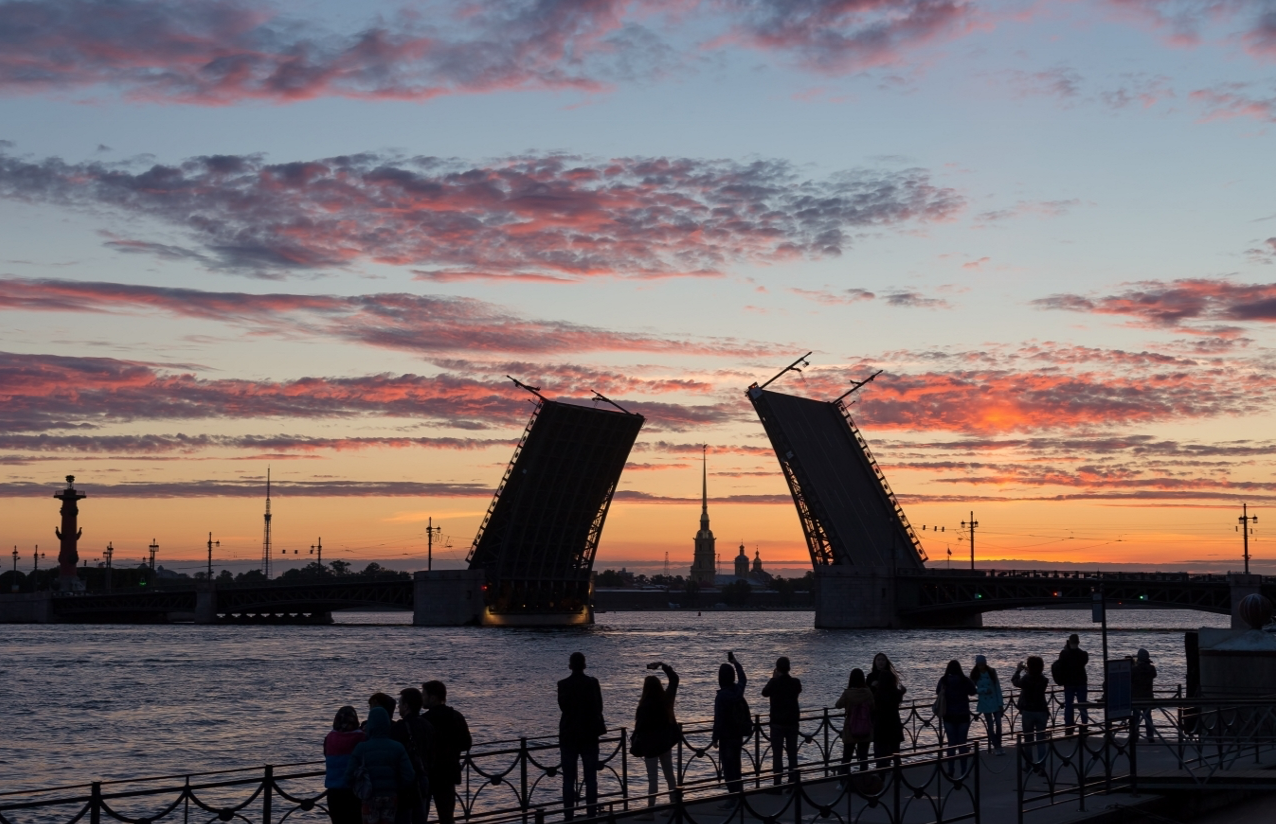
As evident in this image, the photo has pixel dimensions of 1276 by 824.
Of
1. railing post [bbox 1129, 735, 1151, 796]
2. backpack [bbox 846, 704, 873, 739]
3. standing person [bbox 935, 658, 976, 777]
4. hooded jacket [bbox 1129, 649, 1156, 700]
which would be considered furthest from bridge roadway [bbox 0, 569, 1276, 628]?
backpack [bbox 846, 704, 873, 739]

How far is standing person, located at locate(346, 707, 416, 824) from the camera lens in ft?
39.2

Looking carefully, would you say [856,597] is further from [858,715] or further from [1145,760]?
[858,715]

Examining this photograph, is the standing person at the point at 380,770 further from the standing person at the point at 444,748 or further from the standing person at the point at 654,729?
the standing person at the point at 654,729

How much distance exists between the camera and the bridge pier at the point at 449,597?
10800 centimetres

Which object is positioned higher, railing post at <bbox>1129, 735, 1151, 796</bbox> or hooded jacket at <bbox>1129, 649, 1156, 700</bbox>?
hooded jacket at <bbox>1129, 649, 1156, 700</bbox>

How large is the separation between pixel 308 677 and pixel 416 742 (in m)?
56.5

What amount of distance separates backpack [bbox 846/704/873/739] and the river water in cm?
1864

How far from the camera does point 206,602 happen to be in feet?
455

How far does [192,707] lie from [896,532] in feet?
202

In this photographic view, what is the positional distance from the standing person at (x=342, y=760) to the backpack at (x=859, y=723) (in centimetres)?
663

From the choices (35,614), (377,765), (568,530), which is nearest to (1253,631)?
(377,765)

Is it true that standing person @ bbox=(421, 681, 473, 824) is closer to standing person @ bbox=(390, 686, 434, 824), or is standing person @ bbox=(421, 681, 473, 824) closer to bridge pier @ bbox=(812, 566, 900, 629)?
standing person @ bbox=(390, 686, 434, 824)

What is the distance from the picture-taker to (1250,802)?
1811cm

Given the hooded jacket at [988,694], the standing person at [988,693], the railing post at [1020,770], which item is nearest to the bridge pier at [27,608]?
the standing person at [988,693]
